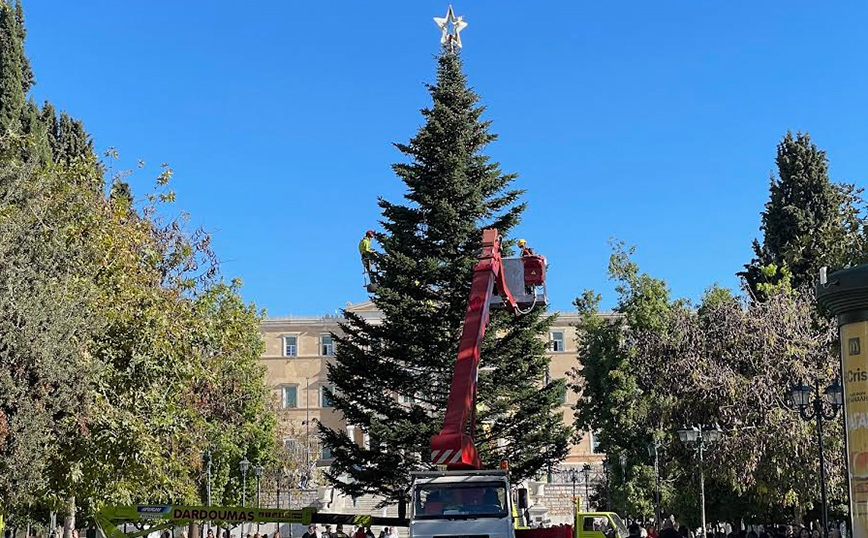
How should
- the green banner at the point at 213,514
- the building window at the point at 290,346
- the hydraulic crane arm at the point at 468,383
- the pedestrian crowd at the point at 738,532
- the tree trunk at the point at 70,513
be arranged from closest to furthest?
1. the pedestrian crowd at the point at 738,532
2. the green banner at the point at 213,514
3. the hydraulic crane arm at the point at 468,383
4. the tree trunk at the point at 70,513
5. the building window at the point at 290,346

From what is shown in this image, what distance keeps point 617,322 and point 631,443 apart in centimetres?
521

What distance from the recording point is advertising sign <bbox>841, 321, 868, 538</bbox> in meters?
12.2

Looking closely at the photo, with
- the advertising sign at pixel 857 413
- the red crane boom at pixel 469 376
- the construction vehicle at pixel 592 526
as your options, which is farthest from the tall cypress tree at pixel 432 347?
the advertising sign at pixel 857 413

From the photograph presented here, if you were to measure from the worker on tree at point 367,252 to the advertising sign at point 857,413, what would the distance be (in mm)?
29563

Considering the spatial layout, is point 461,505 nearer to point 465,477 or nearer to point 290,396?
point 465,477

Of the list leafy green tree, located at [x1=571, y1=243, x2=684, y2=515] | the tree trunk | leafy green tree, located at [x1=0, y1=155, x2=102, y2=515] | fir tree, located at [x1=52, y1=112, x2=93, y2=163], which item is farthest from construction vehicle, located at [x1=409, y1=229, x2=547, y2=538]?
fir tree, located at [x1=52, y1=112, x2=93, y2=163]

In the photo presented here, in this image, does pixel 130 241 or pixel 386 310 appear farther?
pixel 386 310

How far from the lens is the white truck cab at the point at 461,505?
1720 centimetres

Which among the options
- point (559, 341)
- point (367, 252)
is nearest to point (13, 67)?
point (367, 252)

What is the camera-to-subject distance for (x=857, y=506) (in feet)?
40.5

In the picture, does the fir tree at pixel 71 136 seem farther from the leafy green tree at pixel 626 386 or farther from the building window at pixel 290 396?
the building window at pixel 290 396

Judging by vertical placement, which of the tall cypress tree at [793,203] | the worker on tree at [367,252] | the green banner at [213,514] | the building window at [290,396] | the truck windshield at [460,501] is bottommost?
the green banner at [213,514]

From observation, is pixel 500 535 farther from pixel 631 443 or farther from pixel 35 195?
pixel 631 443

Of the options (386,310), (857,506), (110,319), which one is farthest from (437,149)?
(857,506)
